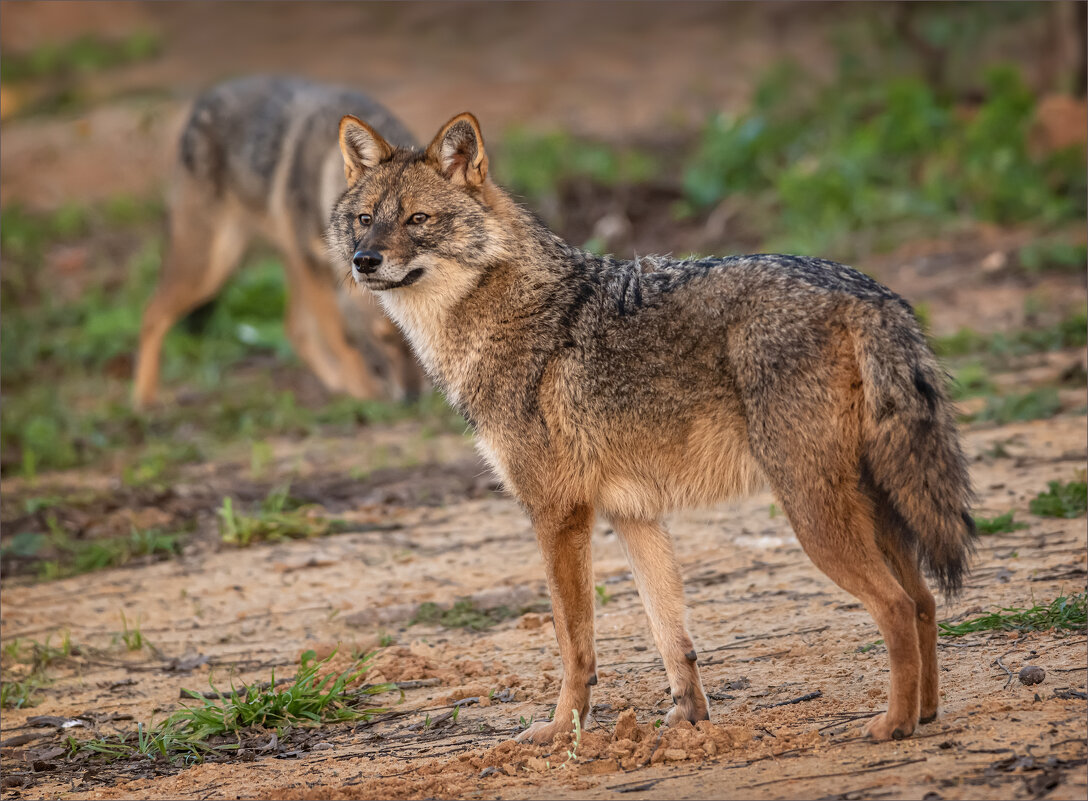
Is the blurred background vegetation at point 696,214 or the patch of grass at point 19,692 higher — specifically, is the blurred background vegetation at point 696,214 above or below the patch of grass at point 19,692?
above

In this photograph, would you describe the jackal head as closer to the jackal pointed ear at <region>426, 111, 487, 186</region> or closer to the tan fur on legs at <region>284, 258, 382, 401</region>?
the jackal pointed ear at <region>426, 111, 487, 186</region>

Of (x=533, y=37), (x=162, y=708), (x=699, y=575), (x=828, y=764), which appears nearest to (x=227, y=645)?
(x=162, y=708)

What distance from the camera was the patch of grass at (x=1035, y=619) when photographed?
4.73 meters

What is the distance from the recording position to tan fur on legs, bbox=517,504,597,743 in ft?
14.9

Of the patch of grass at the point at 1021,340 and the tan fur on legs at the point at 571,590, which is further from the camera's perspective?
the patch of grass at the point at 1021,340

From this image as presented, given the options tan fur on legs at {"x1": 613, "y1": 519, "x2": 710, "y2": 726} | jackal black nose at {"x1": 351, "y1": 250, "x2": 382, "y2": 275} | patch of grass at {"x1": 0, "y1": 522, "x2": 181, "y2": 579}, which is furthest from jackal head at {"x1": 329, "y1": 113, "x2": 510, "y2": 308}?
patch of grass at {"x1": 0, "y1": 522, "x2": 181, "y2": 579}

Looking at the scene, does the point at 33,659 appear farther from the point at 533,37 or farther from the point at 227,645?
the point at 533,37

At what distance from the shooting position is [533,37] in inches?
820

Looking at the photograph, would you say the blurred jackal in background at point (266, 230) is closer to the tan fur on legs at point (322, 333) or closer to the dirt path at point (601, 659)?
the tan fur on legs at point (322, 333)

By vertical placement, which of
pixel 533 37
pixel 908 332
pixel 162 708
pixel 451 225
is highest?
pixel 533 37

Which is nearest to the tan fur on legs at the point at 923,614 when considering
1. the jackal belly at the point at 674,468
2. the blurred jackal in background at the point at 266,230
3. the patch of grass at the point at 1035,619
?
the jackal belly at the point at 674,468

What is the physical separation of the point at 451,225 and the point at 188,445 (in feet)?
16.3

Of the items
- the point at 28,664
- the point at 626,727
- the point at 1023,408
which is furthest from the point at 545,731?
the point at 1023,408

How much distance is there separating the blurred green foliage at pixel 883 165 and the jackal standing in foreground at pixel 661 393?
693 cm
